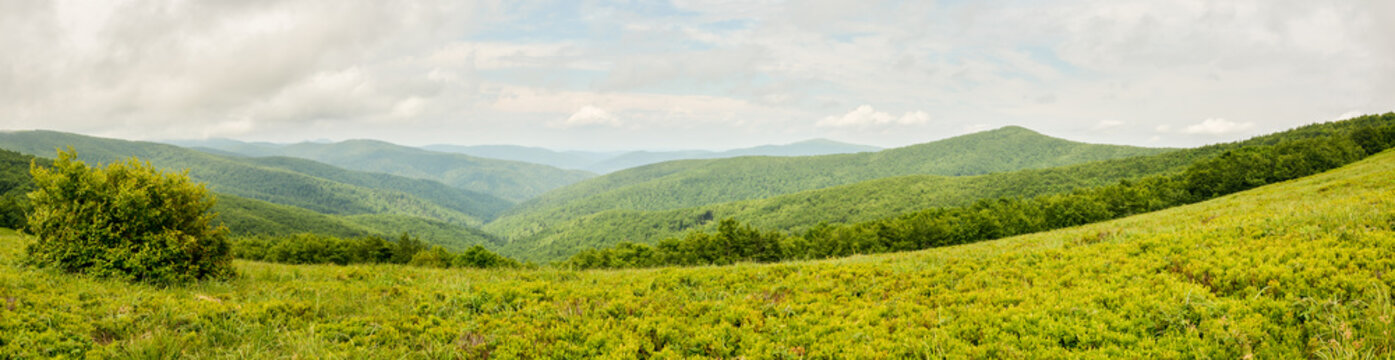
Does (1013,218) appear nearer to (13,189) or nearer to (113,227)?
(113,227)

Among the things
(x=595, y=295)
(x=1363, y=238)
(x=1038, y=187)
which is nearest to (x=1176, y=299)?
(x=1363, y=238)

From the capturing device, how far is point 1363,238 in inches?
316

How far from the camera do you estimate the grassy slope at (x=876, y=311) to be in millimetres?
6293

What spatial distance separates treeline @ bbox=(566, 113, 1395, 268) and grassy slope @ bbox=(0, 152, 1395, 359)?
145 feet

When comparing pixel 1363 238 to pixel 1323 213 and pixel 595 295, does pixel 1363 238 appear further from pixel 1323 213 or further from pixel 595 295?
pixel 595 295

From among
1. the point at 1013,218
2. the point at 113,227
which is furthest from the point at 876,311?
the point at 1013,218

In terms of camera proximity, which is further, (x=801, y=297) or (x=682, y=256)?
(x=682, y=256)

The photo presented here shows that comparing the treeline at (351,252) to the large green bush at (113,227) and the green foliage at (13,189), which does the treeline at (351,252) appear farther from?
the large green bush at (113,227)

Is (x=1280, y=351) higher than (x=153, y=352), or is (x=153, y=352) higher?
(x=1280, y=351)

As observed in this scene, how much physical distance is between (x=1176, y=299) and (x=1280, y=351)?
1.54 meters

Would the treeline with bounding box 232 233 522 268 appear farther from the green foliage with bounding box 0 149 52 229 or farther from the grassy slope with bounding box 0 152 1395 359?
the grassy slope with bounding box 0 152 1395 359

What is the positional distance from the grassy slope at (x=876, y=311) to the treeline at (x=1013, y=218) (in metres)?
44.3

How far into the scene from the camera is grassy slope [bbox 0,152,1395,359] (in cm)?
629

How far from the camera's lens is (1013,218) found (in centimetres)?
5616
